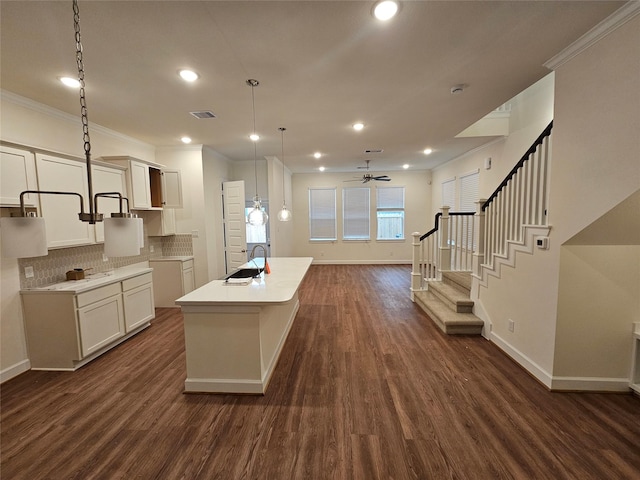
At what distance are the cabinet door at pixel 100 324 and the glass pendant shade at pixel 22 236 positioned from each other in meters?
2.19

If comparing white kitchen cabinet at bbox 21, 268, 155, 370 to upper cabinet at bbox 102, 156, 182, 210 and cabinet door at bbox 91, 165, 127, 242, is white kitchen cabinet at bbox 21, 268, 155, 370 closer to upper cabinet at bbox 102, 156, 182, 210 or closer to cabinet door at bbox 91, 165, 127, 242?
cabinet door at bbox 91, 165, 127, 242

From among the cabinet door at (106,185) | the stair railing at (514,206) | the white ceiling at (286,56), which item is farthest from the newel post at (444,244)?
the cabinet door at (106,185)

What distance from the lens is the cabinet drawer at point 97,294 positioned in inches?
113

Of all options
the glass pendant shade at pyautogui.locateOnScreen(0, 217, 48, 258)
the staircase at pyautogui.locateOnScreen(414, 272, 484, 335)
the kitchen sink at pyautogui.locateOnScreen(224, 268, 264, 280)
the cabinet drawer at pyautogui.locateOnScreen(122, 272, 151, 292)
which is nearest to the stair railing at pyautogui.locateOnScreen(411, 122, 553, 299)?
the staircase at pyautogui.locateOnScreen(414, 272, 484, 335)

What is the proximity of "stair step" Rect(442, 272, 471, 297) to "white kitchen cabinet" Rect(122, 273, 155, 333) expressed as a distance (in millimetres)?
4624

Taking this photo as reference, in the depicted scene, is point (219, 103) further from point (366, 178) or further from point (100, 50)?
point (366, 178)

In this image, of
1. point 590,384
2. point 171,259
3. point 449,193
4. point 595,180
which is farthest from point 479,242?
point 171,259

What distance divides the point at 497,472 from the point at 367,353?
1554 millimetres

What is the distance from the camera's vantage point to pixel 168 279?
477 centimetres

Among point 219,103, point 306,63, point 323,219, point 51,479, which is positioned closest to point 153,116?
point 219,103

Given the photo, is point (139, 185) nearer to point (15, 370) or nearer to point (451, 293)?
point (15, 370)

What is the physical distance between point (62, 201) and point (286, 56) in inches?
112

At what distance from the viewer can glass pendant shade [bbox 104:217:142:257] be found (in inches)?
51.7

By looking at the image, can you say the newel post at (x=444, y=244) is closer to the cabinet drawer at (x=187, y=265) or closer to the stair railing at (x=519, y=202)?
the stair railing at (x=519, y=202)
